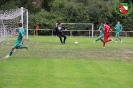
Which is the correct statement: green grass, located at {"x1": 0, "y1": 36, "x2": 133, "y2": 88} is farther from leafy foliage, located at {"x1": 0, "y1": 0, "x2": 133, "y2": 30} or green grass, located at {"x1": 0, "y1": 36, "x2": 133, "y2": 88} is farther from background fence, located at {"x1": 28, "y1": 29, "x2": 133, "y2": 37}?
leafy foliage, located at {"x1": 0, "y1": 0, "x2": 133, "y2": 30}

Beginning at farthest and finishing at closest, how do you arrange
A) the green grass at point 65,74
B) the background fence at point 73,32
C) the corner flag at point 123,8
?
the background fence at point 73,32, the corner flag at point 123,8, the green grass at point 65,74

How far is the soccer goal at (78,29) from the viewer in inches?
1953

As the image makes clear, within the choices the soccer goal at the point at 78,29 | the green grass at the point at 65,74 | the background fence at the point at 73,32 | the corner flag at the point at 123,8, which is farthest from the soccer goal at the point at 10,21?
the green grass at the point at 65,74

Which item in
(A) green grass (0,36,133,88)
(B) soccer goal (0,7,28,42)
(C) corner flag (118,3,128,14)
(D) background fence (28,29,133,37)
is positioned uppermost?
(C) corner flag (118,3,128,14)

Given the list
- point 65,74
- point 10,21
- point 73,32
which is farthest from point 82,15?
point 65,74

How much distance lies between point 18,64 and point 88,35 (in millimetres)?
35855

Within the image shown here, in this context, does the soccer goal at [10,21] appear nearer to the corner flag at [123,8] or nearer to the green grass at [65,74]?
the corner flag at [123,8]

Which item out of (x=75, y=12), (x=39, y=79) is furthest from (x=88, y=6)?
(x=39, y=79)

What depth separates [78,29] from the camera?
50344 mm

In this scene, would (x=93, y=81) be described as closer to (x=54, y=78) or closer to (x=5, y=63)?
(x=54, y=78)

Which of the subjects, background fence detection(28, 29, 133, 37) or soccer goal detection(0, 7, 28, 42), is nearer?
soccer goal detection(0, 7, 28, 42)

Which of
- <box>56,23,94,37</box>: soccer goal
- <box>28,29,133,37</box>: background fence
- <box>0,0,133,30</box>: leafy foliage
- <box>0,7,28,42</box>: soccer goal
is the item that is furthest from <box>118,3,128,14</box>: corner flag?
<box>0,7,28,42</box>: soccer goal

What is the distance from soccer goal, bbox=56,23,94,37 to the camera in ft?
163

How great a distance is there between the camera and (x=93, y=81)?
1092 cm
